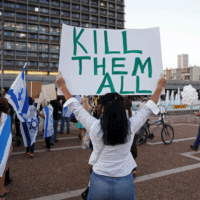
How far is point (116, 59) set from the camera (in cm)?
225

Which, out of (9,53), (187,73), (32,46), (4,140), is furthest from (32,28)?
(187,73)

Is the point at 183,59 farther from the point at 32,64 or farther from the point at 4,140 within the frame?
the point at 4,140

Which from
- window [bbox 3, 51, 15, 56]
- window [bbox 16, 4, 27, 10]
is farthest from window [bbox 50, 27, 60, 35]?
window [bbox 3, 51, 15, 56]

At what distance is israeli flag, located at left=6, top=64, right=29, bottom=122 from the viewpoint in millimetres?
4168

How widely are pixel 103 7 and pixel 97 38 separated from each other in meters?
73.6

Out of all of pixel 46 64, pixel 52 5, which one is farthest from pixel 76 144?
pixel 52 5

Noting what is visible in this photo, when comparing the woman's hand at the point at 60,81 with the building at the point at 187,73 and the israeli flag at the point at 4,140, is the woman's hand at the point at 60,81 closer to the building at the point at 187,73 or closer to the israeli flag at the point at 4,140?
the israeli flag at the point at 4,140

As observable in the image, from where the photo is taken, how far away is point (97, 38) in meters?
2.23

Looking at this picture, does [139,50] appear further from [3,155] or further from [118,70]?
[3,155]

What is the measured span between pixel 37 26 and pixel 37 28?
1.88 feet

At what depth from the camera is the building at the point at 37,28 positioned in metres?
55.0

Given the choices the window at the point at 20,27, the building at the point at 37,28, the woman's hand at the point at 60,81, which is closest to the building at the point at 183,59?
the building at the point at 37,28

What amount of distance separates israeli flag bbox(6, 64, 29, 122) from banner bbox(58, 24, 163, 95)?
2474 millimetres

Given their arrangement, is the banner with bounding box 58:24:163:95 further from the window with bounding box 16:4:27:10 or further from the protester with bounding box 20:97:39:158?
the window with bounding box 16:4:27:10
